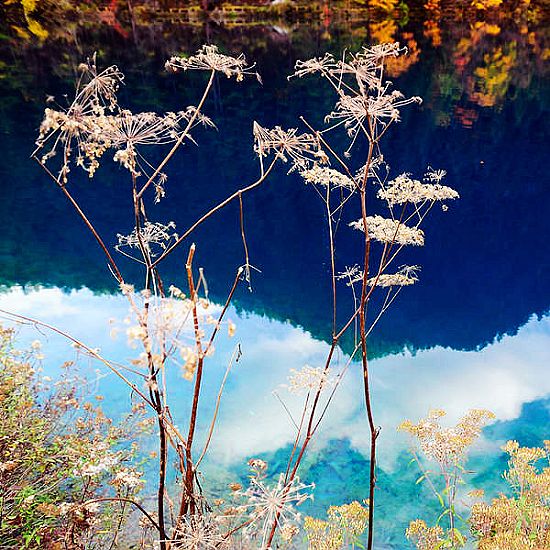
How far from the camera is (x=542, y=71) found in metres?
26.4

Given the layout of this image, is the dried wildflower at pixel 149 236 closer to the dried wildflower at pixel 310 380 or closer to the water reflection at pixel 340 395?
the dried wildflower at pixel 310 380

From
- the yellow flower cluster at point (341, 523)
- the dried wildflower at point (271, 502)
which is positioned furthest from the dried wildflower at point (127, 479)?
the yellow flower cluster at point (341, 523)

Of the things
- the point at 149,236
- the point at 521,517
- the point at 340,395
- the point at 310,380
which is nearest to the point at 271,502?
the point at 310,380

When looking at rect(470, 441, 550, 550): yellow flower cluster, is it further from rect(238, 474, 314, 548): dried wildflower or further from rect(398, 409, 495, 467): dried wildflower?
rect(238, 474, 314, 548): dried wildflower

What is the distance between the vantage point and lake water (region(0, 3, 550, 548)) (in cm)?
572

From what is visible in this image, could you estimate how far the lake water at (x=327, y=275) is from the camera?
5719 mm

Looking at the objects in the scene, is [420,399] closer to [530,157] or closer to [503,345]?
[503,345]

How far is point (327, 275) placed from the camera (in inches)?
389

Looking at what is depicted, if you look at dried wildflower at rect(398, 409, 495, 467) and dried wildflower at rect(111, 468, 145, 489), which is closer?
dried wildflower at rect(111, 468, 145, 489)

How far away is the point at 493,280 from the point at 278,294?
435 cm

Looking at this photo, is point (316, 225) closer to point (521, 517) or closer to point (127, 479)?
point (521, 517)

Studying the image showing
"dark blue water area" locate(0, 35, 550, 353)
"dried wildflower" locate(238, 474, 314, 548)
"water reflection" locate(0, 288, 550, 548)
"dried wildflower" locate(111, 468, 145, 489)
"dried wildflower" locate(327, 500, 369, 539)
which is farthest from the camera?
"dark blue water area" locate(0, 35, 550, 353)

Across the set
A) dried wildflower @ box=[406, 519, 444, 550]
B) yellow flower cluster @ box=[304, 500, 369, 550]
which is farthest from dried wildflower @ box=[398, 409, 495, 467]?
yellow flower cluster @ box=[304, 500, 369, 550]

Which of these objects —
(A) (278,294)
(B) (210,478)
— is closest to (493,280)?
(A) (278,294)
